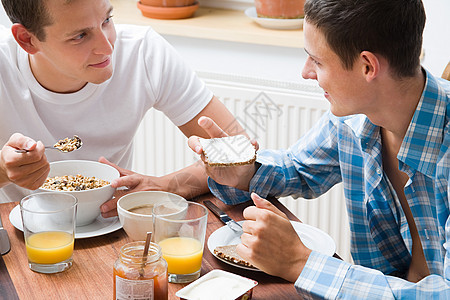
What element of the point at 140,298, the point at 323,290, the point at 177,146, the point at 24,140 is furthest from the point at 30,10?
the point at 177,146

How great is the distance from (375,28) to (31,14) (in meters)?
0.82

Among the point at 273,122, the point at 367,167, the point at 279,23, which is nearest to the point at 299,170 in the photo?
the point at 367,167

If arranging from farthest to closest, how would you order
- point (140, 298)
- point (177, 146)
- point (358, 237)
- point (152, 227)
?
1. point (177, 146)
2. point (358, 237)
3. point (152, 227)
4. point (140, 298)

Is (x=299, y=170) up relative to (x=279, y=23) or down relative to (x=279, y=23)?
down

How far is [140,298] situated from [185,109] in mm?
866

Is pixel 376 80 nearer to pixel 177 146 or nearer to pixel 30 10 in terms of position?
pixel 30 10

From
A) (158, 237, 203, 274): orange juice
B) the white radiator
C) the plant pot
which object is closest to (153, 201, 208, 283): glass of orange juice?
(158, 237, 203, 274): orange juice

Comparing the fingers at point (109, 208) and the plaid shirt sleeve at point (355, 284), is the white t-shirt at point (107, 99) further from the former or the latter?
the plaid shirt sleeve at point (355, 284)

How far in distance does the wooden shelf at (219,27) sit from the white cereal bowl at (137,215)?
1.32 meters

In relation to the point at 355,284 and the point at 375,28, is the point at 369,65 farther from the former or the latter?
the point at 355,284

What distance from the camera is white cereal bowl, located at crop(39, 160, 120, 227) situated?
→ 139cm

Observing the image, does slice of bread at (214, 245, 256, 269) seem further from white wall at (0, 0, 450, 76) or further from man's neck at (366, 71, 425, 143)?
white wall at (0, 0, 450, 76)

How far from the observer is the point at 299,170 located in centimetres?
166

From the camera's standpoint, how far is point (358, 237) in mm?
1620
